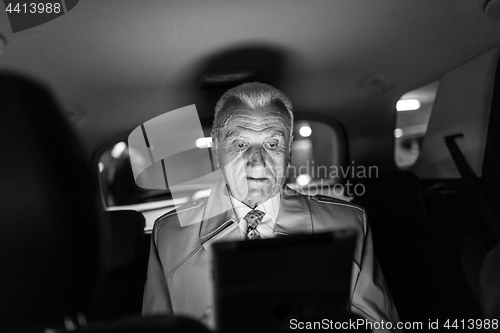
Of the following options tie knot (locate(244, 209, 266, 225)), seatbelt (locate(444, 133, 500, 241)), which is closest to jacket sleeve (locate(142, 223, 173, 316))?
tie knot (locate(244, 209, 266, 225))

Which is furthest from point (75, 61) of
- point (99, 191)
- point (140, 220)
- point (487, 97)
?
point (487, 97)

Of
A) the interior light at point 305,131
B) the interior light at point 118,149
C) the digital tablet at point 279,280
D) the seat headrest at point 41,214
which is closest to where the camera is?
the digital tablet at point 279,280

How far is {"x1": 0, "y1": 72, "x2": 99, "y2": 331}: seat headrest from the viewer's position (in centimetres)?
104

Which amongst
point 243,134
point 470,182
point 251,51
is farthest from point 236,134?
point 470,182

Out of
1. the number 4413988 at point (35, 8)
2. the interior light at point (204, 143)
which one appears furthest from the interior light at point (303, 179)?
the number 4413988 at point (35, 8)

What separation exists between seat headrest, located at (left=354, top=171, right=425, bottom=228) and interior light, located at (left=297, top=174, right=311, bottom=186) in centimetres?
15

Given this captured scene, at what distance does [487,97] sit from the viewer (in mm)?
1322

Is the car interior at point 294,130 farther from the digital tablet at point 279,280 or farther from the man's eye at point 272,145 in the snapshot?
the digital tablet at point 279,280


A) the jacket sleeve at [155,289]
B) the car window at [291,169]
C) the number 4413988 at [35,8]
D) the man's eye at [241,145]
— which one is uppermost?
the number 4413988 at [35,8]

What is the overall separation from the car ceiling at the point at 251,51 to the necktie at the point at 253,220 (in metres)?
0.31

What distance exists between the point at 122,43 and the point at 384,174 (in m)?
0.80

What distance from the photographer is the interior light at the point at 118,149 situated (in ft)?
3.74

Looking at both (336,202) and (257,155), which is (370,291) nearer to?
(336,202)

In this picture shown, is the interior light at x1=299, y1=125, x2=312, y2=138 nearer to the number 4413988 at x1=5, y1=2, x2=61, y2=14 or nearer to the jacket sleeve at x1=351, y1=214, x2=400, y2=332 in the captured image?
the jacket sleeve at x1=351, y1=214, x2=400, y2=332
